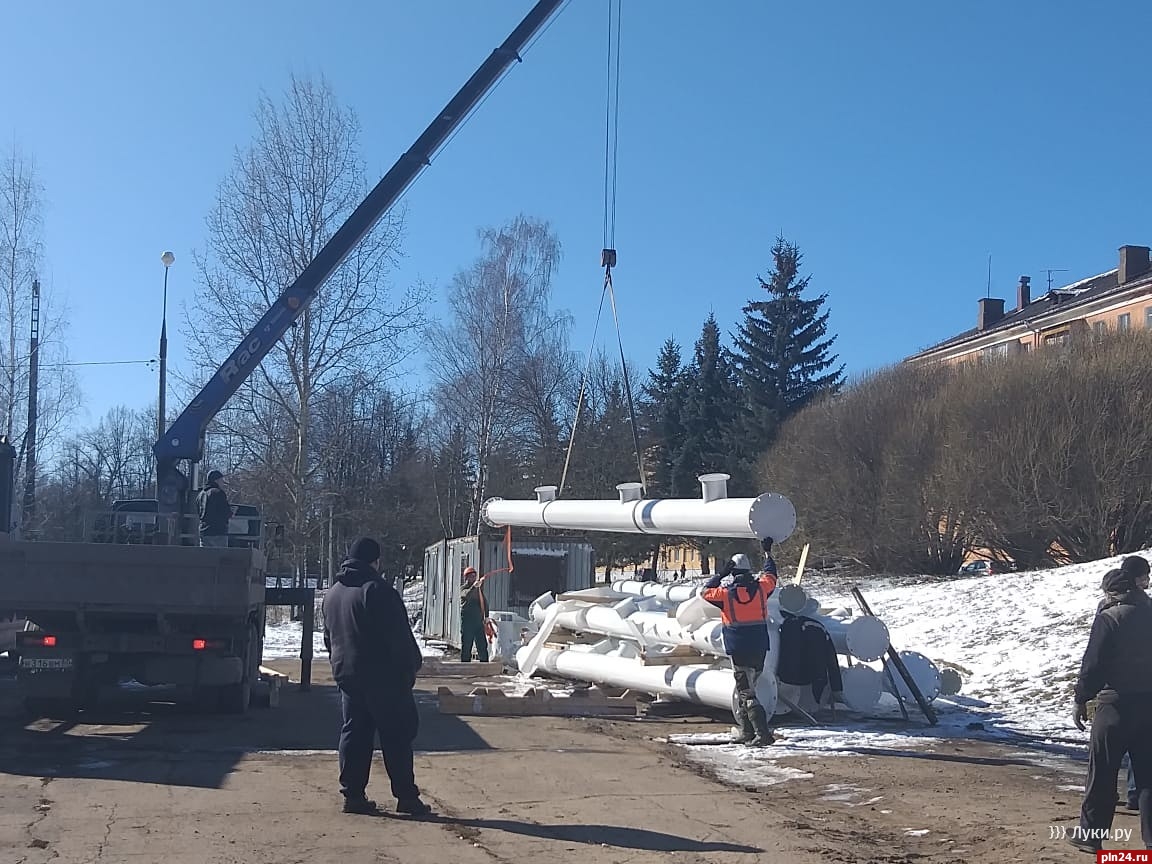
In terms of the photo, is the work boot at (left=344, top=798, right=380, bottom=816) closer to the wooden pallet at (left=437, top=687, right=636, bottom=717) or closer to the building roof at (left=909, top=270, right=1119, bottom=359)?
the wooden pallet at (left=437, top=687, right=636, bottom=717)

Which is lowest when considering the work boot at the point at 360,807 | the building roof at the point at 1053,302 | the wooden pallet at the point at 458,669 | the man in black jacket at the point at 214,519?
the wooden pallet at the point at 458,669

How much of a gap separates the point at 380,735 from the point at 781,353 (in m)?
41.1

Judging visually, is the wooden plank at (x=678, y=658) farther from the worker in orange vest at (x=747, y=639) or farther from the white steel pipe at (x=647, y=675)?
the worker in orange vest at (x=747, y=639)

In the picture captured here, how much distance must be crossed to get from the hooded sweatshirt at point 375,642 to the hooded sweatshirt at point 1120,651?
3998mm

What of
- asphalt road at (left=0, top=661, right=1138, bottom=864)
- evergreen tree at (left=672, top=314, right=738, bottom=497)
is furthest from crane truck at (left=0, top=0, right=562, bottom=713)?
evergreen tree at (left=672, top=314, right=738, bottom=497)

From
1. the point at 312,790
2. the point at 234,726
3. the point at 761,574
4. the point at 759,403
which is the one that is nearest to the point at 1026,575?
the point at 761,574

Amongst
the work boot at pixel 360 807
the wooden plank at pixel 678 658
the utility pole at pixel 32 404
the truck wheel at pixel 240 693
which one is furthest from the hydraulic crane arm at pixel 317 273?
the utility pole at pixel 32 404

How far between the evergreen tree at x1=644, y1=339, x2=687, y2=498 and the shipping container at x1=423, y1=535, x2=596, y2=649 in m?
23.2

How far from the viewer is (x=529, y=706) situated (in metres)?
12.7

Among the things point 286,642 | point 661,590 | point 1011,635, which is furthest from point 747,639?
point 286,642

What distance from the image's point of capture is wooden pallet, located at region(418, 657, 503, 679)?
17.4 metres

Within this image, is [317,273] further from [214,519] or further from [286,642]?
[286,642]

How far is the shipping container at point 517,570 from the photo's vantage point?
74.7 feet

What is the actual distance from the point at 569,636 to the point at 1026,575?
28.1 ft
